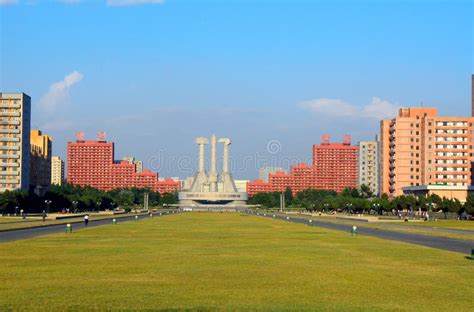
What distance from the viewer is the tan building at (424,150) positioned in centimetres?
18025

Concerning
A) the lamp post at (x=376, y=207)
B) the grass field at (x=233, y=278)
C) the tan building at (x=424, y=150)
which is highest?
the tan building at (x=424, y=150)

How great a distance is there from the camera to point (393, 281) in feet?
88.8

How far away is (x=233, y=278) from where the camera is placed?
27.5 m

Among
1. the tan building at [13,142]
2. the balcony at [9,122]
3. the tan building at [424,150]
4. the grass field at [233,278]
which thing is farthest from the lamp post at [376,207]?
the grass field at [233,278]

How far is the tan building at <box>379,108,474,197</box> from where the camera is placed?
18025cm

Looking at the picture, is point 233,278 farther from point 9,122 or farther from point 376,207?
point 9,122

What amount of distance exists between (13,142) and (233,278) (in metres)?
147

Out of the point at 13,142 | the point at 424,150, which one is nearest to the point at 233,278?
the point at 13,142

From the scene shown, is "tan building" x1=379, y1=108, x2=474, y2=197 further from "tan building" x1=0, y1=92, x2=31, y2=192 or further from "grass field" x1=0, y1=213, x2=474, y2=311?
"grass field" x1=0, y1=213, x2=474, y2=311

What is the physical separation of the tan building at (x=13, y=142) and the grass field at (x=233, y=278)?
12551cm

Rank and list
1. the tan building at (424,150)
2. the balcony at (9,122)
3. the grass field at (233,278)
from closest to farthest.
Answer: the grass field at (233,278) → the balcony at (9,122) → the tan building at (424,150)

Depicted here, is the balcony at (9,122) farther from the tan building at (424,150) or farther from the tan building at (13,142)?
the tan building at (424,150)

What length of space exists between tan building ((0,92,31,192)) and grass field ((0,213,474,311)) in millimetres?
125506

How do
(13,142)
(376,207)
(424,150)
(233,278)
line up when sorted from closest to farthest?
1. (233,278)
2. (376,207)
3. (13,142)
4. (424,150)
